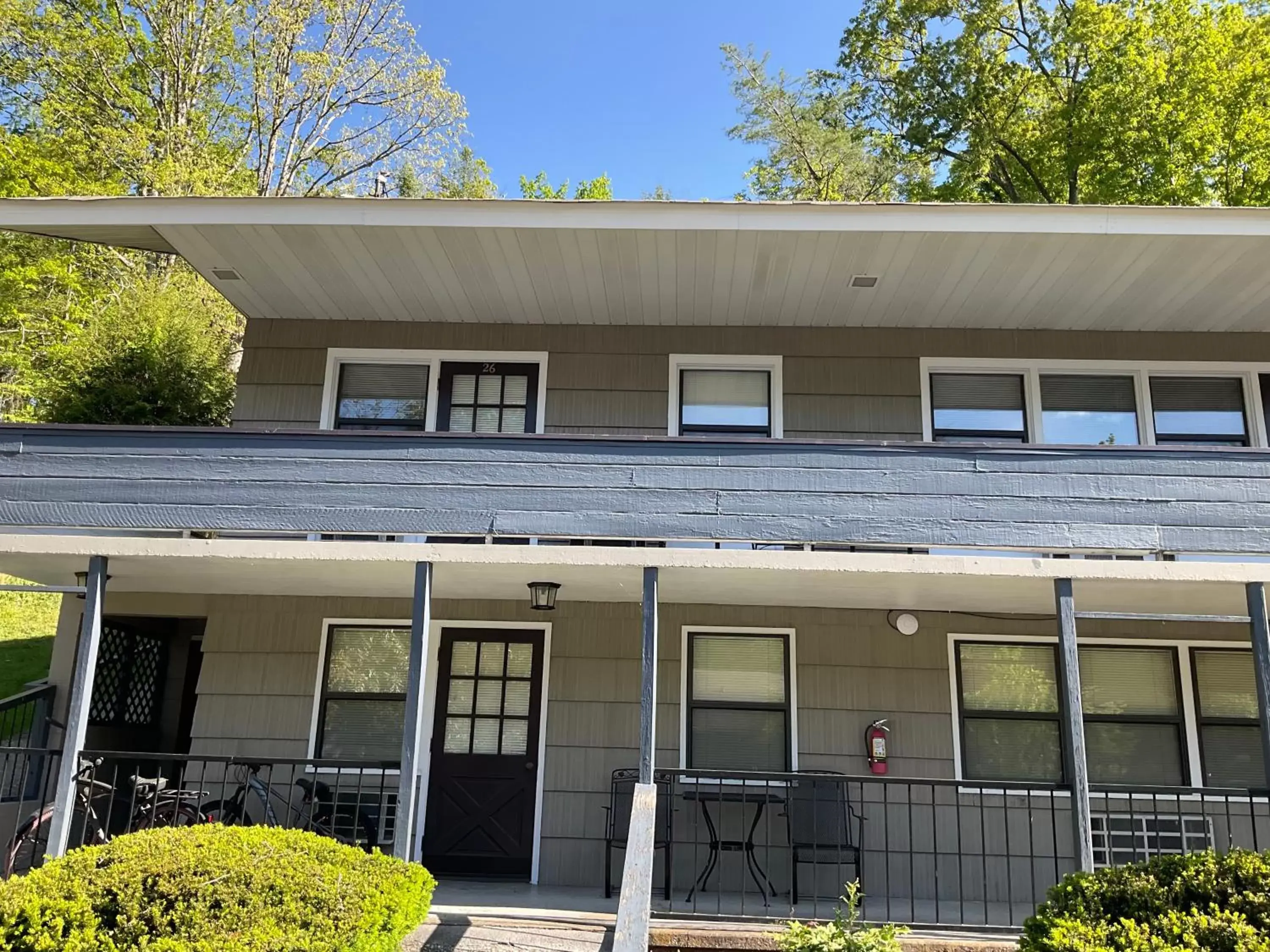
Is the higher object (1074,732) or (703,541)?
(703,541)

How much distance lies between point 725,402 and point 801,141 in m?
16.7

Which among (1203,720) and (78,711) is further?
(1203,720)

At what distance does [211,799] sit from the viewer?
838cm

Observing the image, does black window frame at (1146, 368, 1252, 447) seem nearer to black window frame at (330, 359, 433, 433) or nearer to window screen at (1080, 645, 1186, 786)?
window screen at (1080, 645, 1186, 786)

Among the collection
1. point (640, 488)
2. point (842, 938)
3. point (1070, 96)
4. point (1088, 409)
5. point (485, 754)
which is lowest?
point (842, 938)

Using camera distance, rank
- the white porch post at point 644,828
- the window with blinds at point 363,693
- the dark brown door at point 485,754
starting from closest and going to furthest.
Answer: the white porch post at point 644,828 → the dark brown door at point 485,754 → the window with blinds at point 363,693

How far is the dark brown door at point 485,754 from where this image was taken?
27.1ft

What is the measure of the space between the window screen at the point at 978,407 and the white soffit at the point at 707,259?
0.50m

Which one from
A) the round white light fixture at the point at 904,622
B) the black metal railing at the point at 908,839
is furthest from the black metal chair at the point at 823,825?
the round white light fixture at the point at 904,622

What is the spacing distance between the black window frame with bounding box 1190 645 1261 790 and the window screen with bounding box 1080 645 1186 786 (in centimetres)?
13

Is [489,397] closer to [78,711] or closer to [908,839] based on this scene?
[78,711]

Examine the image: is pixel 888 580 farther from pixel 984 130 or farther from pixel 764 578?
pixel 984 130

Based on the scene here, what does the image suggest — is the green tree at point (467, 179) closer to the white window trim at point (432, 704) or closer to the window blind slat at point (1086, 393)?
the white window trim at point (432, 704)

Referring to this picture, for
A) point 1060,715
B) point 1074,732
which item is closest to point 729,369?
point 1060,715
